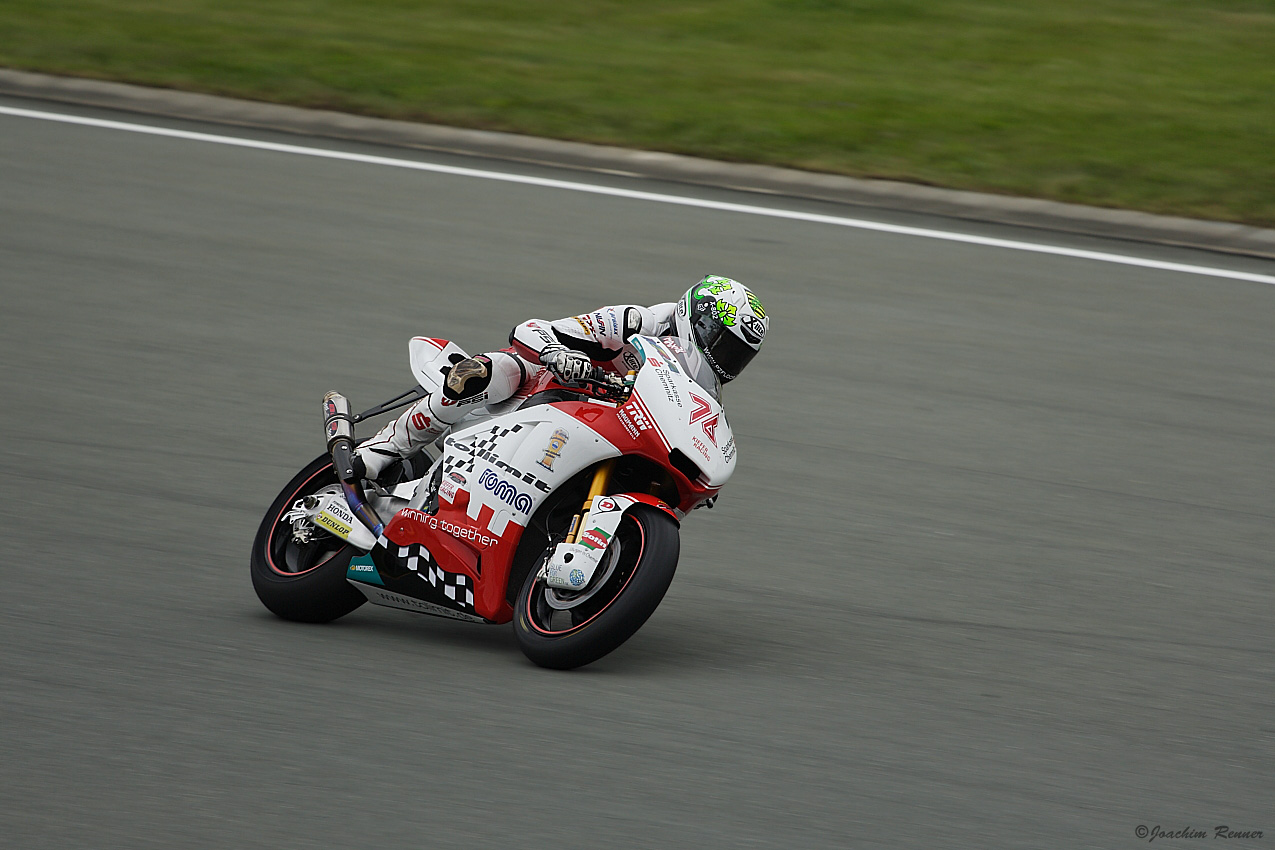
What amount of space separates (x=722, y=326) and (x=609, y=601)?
41.4 inches

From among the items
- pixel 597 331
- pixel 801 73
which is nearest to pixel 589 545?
pixel 597 331

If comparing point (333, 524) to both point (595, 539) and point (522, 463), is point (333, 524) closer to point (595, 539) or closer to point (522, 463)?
point (522, 463)

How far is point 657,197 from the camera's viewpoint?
1134 cm

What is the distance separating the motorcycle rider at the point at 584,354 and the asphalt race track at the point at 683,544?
78 cm

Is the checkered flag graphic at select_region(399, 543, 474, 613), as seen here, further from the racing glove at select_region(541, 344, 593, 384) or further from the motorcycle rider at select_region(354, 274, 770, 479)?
the racing glove at select_region(541, 344, 593, 384)

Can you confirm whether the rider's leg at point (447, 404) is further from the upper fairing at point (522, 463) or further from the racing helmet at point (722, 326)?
the racing helmet at point (722, 326)

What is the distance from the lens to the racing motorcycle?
5184 millimetres

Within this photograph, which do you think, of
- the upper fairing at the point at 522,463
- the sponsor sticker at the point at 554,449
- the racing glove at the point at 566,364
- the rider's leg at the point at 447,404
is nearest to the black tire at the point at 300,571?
the rider's leg at the point at 447,404

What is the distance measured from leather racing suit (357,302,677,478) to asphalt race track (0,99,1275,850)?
0.80 meters

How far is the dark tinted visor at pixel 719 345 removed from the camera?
5.47 meters

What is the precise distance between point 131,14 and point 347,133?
13.8 ft

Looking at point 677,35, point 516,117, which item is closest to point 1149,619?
point 516,117
